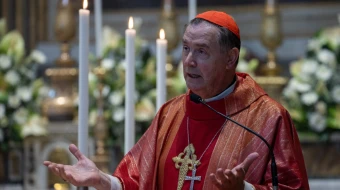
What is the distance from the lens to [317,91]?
534cm

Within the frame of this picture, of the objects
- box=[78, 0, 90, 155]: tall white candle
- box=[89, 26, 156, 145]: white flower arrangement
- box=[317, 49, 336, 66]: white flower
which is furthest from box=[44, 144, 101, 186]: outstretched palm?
box=[317, 49, 336, 66]: white flower

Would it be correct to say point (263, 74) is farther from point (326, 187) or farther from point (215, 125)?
point (215, 125)

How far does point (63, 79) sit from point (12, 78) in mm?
315

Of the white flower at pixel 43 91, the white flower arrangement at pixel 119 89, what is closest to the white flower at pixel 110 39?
the white flower arrangement at pixel 119 89

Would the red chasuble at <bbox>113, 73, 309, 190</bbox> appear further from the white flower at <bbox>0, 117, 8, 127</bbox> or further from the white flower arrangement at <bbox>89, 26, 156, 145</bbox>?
the white flower at <bbox>0, 117, 8, 127</bbox>

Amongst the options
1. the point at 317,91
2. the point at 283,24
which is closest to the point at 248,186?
the point at 317,91

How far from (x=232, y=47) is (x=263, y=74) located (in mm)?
2923

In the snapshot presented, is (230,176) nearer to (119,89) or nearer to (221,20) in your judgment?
(221,20)

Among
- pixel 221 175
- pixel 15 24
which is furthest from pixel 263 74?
pixel 221 175

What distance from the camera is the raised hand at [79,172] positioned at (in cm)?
296

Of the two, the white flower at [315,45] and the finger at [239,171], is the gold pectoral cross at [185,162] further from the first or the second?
the white flower at [315,45]

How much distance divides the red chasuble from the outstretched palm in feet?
0.68

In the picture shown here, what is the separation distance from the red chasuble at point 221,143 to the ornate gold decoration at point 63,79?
7.81ft

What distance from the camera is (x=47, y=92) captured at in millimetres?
5965
